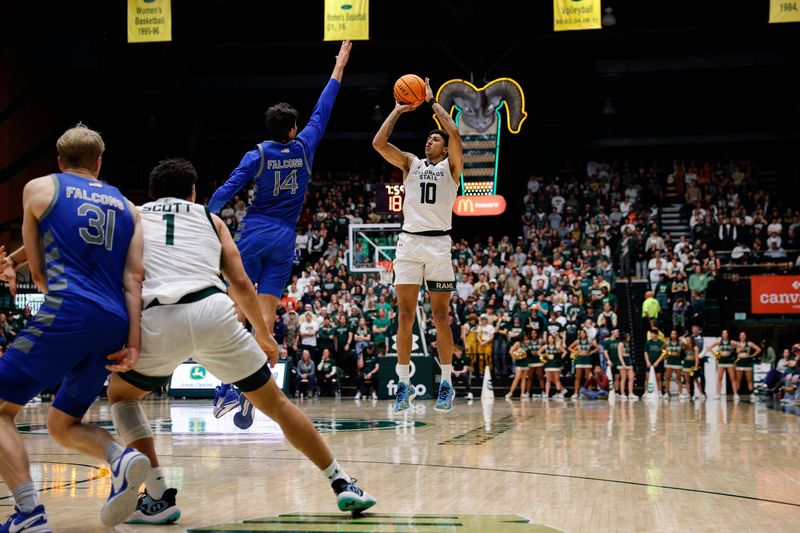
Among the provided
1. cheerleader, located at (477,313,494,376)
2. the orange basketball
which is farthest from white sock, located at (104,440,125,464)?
cheerleader, located at (477,313,494,376)

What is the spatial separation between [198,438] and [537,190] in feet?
79.4

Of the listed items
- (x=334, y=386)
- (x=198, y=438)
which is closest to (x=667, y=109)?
(x=334, y=386)

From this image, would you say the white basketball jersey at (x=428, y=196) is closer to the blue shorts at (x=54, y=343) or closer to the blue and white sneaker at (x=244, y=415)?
the blue and white sneaker at (x=244, y=415)

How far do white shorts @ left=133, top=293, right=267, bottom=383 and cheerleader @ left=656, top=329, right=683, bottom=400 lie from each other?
1672 centimetres

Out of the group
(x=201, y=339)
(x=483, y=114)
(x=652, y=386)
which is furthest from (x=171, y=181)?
(x=483, y=114)

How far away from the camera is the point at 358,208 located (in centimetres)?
3084

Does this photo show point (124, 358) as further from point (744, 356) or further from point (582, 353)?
point (744, 356)

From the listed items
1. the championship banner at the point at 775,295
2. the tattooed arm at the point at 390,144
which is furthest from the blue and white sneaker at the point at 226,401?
the championship banner at the point at 775,295

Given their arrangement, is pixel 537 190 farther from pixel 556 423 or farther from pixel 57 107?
pixel 556 423

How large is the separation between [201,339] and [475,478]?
240 centimetres

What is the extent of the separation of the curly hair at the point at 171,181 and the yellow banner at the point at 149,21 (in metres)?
16.9

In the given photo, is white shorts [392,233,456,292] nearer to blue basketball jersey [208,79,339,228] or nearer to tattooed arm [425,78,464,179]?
tattooed arm [425,78,464,179]

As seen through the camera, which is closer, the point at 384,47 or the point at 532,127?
the point at 384,47

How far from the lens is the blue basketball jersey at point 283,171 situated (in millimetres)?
7211
